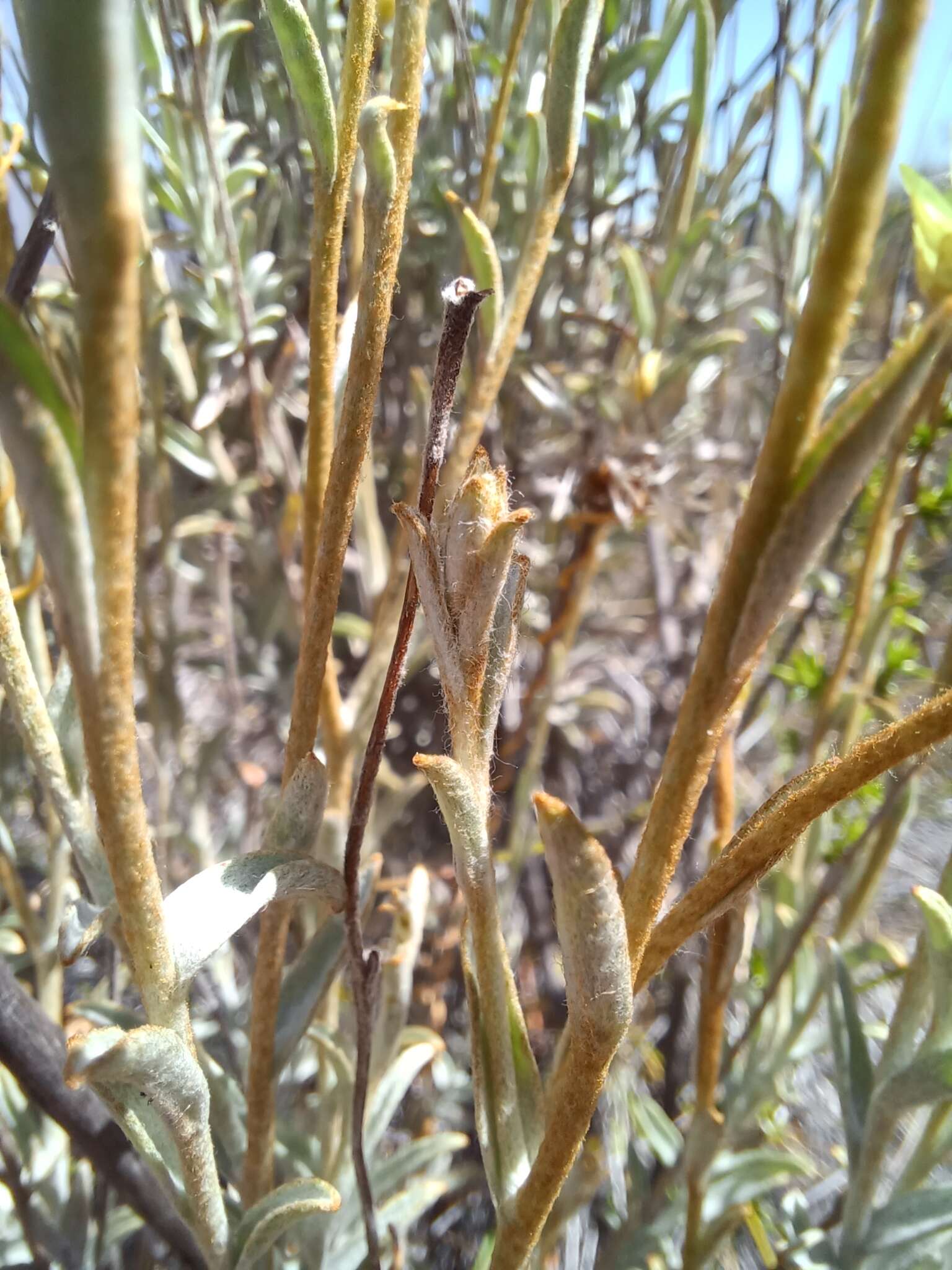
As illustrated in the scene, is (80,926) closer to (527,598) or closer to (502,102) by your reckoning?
(502,102)

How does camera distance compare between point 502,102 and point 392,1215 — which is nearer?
point 502,102

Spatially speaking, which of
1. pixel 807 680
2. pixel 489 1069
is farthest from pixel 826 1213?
pixel 489 1069

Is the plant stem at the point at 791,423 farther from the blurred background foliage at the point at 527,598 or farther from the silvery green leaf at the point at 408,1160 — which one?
the silvery green leaf at the point at 408,1160

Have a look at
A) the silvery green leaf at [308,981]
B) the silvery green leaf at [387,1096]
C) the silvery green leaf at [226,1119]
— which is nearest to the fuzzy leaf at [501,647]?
the silvery green leaf at [308,981]

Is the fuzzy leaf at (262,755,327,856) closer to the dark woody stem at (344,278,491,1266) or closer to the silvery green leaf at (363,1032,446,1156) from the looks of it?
the dark woody stem at (344,278,491,1266)

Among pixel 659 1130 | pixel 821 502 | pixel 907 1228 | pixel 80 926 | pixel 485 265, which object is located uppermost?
pixel 485 265

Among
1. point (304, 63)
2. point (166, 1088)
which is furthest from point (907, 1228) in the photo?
point (304, 63)

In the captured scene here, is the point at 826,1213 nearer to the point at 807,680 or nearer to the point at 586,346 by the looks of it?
the point at 807,680
